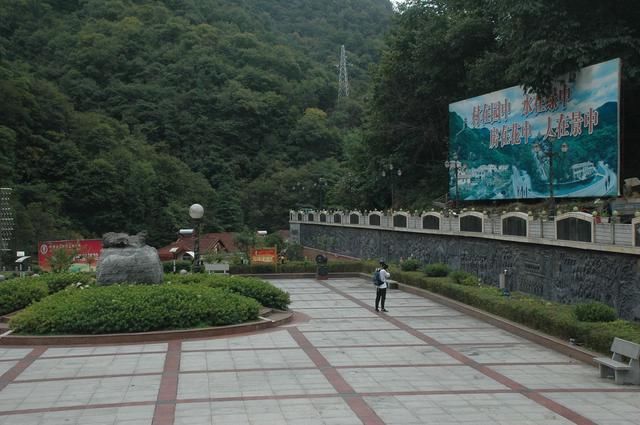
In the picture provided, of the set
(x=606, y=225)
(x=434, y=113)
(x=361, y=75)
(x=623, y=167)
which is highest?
(x=361, y=75)

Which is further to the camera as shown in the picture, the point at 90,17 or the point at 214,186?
the point at 90,17

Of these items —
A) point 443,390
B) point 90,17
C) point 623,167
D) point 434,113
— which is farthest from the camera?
point 90,17

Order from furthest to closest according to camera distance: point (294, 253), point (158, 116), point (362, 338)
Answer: point (158, 116) < point (294, 253) < point (362, 338)

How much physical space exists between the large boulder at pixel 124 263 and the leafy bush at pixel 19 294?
190 cm

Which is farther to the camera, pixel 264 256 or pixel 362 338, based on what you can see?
pixel 264 256

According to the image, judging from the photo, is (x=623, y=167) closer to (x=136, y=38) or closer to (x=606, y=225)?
(x=606, y=225)

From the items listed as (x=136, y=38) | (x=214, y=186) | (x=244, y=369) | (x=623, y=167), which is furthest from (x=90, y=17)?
(x=244, y=369)

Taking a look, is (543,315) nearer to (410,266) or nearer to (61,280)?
(61,280)

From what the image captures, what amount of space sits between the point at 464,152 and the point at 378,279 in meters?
16.9

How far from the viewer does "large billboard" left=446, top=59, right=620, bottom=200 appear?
2483 centimetres

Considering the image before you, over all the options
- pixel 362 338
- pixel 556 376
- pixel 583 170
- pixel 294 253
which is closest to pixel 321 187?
pixel 294 253

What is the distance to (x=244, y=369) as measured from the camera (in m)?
12.7

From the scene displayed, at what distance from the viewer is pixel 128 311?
1597 cm

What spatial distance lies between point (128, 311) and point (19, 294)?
4.90m
